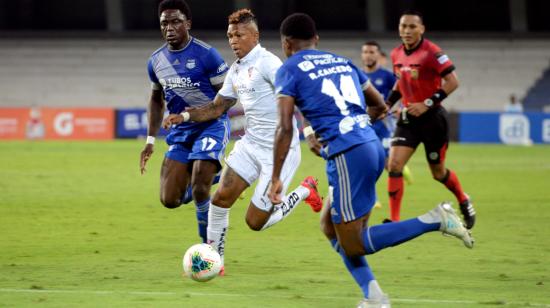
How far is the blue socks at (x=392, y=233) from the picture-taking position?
746cm

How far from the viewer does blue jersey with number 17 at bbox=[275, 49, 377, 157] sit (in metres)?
7.43

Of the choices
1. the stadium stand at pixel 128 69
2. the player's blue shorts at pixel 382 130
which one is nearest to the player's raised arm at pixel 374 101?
the player's blue shorts at pixel 382 130

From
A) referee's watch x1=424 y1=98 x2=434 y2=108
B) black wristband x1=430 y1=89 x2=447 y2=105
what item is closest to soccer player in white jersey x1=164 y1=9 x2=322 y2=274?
referee's watch x1=424 y1=98 x2=434 y2=108

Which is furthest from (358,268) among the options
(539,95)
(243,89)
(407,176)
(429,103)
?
(539,95)

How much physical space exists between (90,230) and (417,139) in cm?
426

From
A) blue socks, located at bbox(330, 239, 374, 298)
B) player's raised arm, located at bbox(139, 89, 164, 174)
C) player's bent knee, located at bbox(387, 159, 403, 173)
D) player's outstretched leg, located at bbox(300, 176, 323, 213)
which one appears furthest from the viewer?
player's bent knee, located at bbox(387, 159, 403, 173)

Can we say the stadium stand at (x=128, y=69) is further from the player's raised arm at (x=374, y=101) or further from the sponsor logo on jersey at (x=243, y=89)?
the player's raised arm at (x=374, y=101)

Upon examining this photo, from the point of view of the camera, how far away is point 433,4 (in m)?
42.9

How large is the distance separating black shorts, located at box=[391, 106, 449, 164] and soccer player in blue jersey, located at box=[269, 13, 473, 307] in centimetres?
505

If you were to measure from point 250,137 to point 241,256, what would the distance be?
1611 millimetres

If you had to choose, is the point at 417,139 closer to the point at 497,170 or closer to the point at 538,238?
the point at 538,238

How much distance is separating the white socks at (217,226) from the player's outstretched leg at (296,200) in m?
0.42

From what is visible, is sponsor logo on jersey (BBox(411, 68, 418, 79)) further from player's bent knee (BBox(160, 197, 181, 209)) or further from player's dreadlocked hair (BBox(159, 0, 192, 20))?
player's bent knee (BBox(160, 197, 181, 209))

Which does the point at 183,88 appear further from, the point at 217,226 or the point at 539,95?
the point at 539,95
